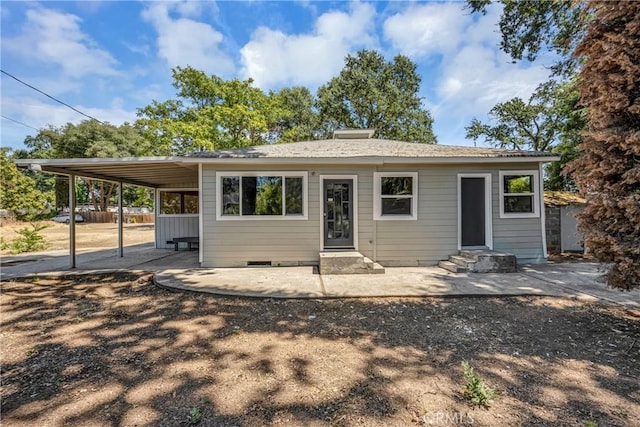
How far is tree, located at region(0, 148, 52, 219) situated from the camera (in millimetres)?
23047

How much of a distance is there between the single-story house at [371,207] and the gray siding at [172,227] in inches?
148

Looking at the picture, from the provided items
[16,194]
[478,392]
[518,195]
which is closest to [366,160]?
A: [518,195]

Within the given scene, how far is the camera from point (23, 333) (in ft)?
12.1

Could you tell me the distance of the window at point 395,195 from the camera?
7.36 m

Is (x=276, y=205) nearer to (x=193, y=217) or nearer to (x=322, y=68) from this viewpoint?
(x=193, y=217)

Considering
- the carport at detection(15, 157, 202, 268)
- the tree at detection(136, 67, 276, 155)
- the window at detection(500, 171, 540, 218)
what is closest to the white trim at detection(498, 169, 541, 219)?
the window at detection(500, 171, 540, 218)

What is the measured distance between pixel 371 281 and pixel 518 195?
4.62 metres

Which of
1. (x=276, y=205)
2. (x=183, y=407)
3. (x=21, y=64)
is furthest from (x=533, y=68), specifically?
(x=21, y=64)

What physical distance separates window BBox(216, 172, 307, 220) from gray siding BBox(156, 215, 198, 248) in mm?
4803

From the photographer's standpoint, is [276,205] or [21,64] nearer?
[276,205]

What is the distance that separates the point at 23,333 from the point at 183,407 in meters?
3.03

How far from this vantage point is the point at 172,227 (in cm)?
1120

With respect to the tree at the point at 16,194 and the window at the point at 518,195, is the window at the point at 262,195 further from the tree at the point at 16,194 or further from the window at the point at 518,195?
the tree at the point at 16,194

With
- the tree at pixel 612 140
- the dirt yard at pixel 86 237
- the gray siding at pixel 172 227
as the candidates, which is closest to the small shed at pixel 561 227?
the tree at pixel 612 140
